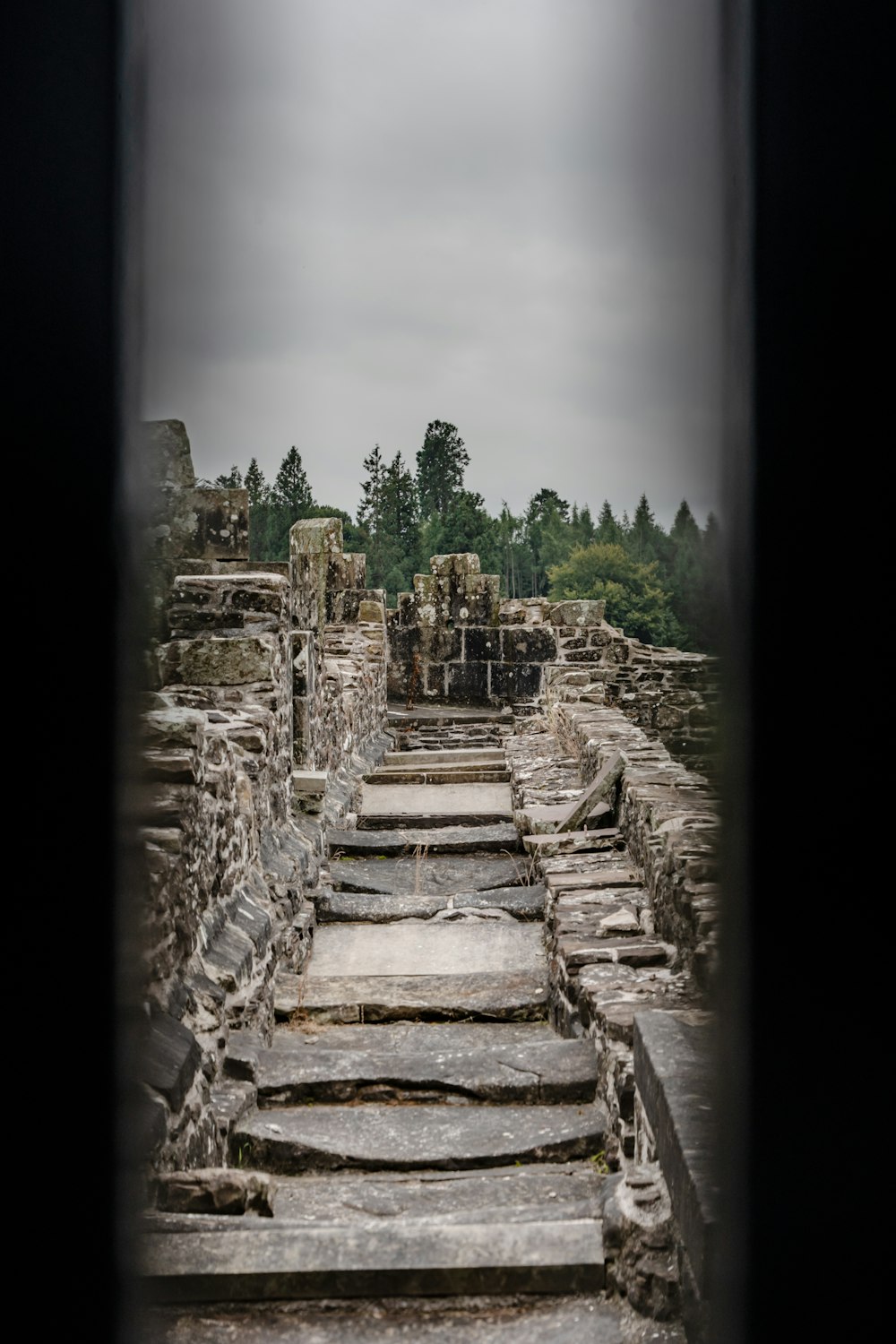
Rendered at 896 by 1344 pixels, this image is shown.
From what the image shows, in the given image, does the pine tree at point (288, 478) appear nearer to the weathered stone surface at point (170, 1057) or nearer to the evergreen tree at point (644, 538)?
the evergreen tree at point (644, 538)

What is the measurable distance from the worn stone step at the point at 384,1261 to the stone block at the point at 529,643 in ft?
47.1

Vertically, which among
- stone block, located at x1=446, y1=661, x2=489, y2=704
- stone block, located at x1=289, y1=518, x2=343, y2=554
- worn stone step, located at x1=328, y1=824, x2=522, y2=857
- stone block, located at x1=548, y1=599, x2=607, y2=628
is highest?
stone block, located at x1=289, y1=518, x2=343, y2=554

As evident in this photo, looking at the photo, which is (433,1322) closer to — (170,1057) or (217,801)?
(170,1057)

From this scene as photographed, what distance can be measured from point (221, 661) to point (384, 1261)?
13.2 feet

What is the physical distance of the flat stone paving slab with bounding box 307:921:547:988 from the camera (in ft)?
16.9

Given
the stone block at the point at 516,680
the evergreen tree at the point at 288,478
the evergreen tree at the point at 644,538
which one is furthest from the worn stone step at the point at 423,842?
the stone block at the point at 516,680

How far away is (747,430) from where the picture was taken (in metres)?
0.69

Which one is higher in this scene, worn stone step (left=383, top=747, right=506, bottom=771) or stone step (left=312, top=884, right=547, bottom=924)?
worn stone step (left=383, top=747, right=506, bottom=771)

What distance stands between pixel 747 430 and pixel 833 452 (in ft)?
0.19

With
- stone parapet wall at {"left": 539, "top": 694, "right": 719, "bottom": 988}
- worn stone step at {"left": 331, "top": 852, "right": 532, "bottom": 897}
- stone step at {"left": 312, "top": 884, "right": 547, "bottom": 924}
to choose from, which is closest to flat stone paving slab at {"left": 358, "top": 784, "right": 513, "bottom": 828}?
stone parapet wall at {"left": 539, "top": 694, "right": 719, "bottom": 988}

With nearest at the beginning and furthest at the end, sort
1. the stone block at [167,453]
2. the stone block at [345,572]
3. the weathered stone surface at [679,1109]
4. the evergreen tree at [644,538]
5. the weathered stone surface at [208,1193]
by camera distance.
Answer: the evergreen tree at [644,538] < the stone block at [167,453] < the weathered stone surface at [679,1109] < the weathered stone surface at [208,1193] < the stone block at [345,572]

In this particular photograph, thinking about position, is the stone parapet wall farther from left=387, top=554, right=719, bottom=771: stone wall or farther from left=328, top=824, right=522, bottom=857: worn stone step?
left=387, top=554, right=719, bottom=771: stone wall

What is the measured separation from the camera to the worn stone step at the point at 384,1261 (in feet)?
6.98

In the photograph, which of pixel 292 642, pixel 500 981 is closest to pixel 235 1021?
pixel 500 981
